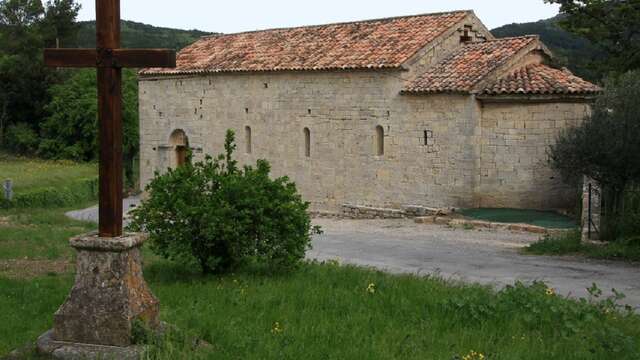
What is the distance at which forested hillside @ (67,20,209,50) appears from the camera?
68.1 meters

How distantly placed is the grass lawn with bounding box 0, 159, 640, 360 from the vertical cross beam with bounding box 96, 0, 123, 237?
1125 mm

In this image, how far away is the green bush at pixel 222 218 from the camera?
9445 millimetres

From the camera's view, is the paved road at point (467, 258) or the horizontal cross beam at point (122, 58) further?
the paved road at point (467, 258)

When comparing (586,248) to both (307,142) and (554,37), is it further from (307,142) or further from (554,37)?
(554,37)

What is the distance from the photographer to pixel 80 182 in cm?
3294

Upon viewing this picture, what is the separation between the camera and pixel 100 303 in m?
6.53

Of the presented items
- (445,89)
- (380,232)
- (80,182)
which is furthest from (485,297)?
(80,182)

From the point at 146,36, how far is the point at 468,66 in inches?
2300

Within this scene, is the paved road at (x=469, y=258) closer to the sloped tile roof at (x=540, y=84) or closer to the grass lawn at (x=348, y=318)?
the grass lawn at (x=348, y=318)

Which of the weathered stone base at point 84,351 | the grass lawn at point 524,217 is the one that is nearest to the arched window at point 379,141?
the grass lawn at point 524,217

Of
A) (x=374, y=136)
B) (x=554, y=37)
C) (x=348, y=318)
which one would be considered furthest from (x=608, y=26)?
(x=554, y=37)

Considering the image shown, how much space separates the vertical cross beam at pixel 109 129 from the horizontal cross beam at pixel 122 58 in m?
0.02

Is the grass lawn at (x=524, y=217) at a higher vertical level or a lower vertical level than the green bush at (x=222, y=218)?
lower

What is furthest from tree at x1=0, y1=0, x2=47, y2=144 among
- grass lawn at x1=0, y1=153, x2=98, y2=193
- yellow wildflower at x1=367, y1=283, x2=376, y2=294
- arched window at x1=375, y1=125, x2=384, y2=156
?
yellow wildflower at x1=367, y1=283, x2=376, y2=294
